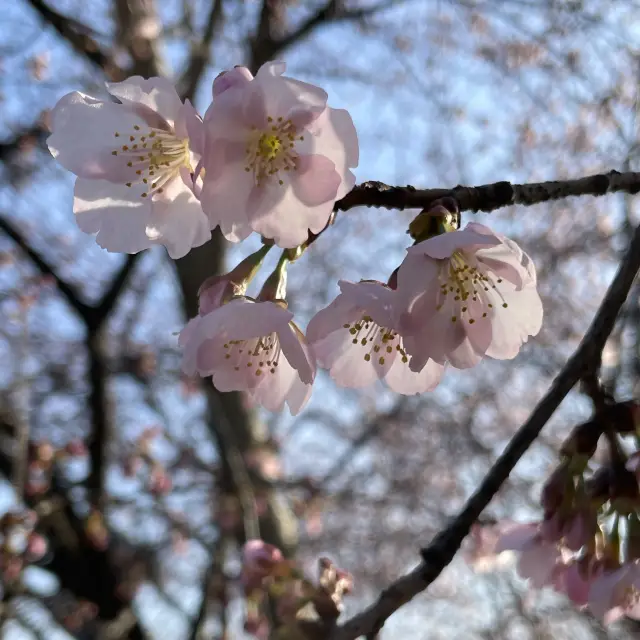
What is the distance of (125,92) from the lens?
1.00 meters

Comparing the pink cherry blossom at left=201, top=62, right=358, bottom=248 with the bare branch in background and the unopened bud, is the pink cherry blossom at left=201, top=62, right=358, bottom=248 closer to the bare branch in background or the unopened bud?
the bare branch in background

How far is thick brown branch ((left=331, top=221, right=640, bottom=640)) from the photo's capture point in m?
0.76

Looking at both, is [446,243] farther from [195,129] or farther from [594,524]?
[594,524]

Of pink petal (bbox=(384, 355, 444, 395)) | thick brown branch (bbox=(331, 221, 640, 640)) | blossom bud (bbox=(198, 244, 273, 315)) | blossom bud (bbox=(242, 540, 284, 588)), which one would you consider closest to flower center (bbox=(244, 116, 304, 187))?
blossom bud (bbox=(198, 244, 273, 315))

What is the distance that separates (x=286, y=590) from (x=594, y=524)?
787mm

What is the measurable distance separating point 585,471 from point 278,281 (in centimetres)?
59

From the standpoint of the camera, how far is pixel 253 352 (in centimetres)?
107

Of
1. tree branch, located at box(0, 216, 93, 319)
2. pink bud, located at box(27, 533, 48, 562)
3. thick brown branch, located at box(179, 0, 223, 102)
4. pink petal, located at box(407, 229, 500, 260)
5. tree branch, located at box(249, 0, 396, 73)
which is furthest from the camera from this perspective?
tree branch, located at box(249, 0, 396, 73)

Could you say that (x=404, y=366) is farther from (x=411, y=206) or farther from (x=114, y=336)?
(x=114, y=336)

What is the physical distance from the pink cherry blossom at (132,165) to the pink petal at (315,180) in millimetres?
180

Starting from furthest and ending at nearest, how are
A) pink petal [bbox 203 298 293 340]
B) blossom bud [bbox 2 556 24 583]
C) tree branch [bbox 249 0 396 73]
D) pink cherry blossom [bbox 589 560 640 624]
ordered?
tree branch [bbox 249 0 396 73]
blossom bud [bbox 2 556 24 583]
pink cherry blossom [bbox 589 560 640 624]
pink petal [bbox 203 298 293 340]

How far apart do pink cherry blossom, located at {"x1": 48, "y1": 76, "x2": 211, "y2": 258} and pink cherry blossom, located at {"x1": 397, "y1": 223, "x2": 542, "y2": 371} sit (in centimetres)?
34

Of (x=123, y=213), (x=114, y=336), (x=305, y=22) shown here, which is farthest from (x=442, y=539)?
(x=114, y=336)

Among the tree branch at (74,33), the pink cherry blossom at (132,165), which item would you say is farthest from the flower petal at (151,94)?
the tree branch at (74,33)
